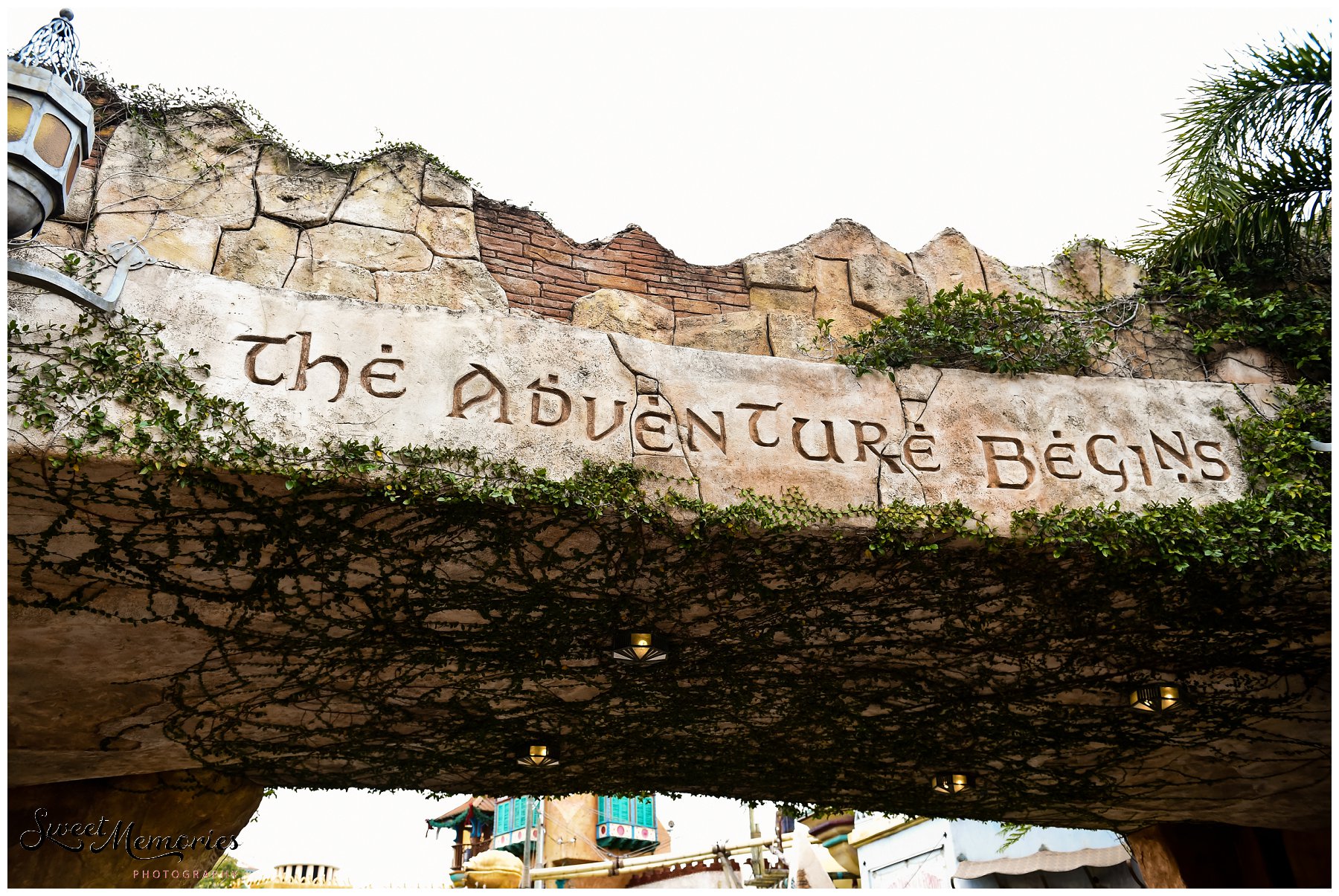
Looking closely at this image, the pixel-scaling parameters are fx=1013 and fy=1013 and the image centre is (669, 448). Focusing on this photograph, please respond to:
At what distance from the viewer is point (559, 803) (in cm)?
1733

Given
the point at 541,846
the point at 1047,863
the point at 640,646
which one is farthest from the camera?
the point at 541,846

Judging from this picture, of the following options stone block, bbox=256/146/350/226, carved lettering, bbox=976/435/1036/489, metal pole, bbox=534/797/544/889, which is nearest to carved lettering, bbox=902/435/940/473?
carved lettering, bbox=976/435/1036/489

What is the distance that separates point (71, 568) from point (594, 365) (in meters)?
1.82

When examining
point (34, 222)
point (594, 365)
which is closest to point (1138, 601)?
point (594, 365)

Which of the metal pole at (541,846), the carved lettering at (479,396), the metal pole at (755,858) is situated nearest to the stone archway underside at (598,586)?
the carved lettering at (479,396)

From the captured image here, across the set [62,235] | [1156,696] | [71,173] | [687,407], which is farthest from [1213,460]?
[62,235]

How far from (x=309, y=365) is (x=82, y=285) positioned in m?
0.68

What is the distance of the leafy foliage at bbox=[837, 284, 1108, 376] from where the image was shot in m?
4.00

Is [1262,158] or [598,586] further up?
[1262,158]

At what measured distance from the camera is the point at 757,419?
12.1 feet

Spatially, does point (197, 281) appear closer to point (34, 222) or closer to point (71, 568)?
point (34, 222)

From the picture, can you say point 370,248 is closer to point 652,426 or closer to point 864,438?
point 652,426

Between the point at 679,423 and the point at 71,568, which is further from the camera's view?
the point at 679,423

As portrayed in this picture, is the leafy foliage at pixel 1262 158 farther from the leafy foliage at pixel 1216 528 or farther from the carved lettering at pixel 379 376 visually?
the carved lettering at pixel 379 376
